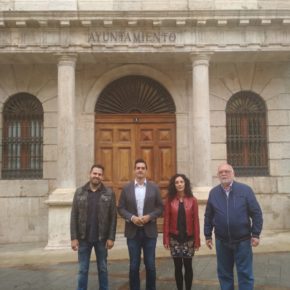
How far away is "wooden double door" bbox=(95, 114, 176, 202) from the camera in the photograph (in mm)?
12094

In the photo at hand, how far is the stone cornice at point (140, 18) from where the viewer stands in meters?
10.5

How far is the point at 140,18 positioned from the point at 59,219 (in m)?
5.32

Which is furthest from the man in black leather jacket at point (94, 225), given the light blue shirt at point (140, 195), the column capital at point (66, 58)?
the column capital at point (66, 58)

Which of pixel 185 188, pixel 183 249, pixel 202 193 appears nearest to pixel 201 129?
pixel 202 193

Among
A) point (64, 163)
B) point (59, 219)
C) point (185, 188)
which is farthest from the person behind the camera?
point (64, 163)

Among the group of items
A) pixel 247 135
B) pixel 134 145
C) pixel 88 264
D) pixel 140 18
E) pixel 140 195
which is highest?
pixel 140 18

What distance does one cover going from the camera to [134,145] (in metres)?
12.2

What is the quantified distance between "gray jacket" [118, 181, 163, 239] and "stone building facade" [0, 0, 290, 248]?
444 cm

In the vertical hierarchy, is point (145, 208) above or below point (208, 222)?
above

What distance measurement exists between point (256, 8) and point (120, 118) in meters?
4.74

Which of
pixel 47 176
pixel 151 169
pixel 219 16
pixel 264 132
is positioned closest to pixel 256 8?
pixel 219 16

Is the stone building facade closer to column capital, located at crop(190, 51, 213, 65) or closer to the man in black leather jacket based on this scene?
column capital, located at crop(190, 51, 213, 65)

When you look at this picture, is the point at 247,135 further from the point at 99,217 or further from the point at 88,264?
the point at 88,264

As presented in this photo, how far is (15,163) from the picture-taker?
39.9 ft
